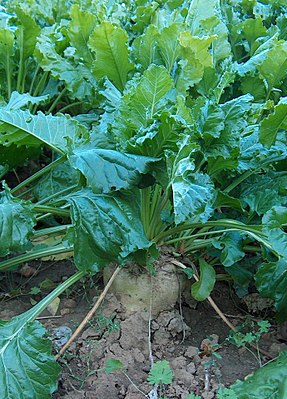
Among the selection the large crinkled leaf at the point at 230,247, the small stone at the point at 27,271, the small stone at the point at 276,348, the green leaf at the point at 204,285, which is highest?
the large crinkled leaf at the point at 230,247

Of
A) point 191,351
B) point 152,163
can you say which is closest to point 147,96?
point 152,163

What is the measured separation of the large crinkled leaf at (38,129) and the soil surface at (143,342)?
0.64 metres

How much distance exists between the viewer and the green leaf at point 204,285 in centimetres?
225

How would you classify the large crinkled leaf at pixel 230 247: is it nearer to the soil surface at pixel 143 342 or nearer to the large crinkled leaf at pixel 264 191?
the large crinkled leaf at pixel 264 191

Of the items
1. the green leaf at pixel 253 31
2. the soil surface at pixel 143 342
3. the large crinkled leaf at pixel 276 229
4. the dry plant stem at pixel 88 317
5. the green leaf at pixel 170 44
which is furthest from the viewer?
the green leaf at pixel 253 31

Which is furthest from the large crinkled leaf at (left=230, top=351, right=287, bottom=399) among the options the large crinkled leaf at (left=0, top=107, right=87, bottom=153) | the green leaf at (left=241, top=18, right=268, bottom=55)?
the green leaf at (left=241, top=18, right=268, bottom=55)

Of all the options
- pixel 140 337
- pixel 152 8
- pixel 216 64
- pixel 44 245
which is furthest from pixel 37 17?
pixel 140 337

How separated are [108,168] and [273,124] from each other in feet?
2.07

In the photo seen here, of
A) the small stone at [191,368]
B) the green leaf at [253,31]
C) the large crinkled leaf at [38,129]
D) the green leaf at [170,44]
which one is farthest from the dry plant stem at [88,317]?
the green leaf at [253,31]

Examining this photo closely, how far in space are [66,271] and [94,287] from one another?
29 centimetres

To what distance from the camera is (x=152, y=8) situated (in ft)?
10.2

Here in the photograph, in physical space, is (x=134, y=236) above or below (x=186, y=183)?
below

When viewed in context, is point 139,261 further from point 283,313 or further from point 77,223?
point 283,313

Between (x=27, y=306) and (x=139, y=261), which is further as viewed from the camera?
(x=27, y=306)
